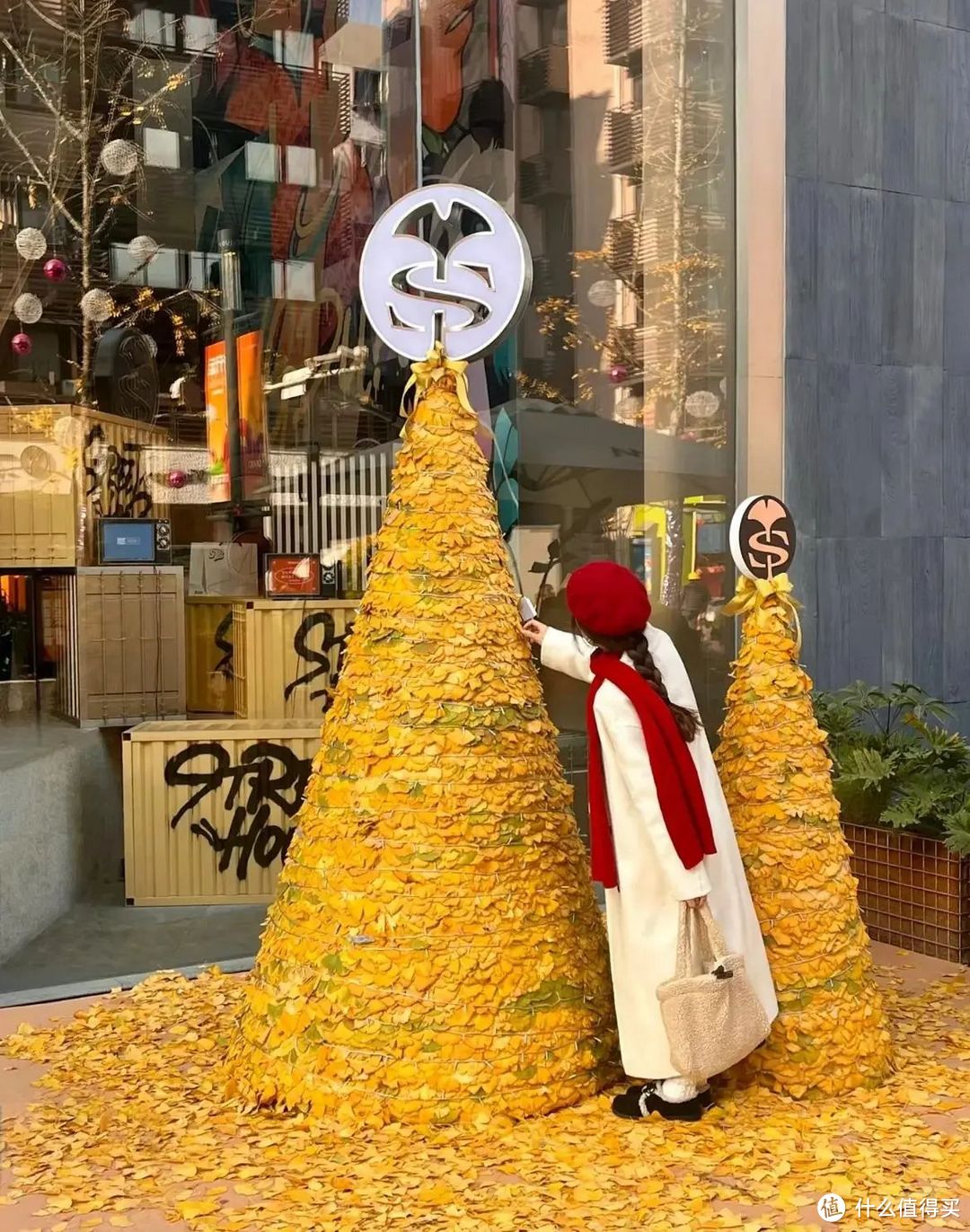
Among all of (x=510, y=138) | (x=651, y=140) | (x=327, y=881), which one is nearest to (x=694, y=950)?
(x=327, y=881)

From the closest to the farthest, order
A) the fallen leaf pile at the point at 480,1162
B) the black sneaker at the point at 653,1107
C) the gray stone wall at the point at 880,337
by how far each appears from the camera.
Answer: the fallen leaf pile at the point at 480,1162, the black sneaker at the point at 653,1107, the gray stone wall at the point at 880,337

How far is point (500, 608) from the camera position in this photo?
3662 millimetres

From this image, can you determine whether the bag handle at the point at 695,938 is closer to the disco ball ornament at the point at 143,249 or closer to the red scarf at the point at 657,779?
the red scarf at the point at 657,779

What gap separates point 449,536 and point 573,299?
3.30m

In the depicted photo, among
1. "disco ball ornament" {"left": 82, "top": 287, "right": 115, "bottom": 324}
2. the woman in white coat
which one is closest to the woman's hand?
the woman in white coat

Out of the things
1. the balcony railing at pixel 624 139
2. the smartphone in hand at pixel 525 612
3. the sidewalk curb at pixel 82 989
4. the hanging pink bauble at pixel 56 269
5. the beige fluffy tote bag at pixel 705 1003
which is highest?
the balcony railing at pixel 624 139

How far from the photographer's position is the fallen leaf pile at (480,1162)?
3.02m

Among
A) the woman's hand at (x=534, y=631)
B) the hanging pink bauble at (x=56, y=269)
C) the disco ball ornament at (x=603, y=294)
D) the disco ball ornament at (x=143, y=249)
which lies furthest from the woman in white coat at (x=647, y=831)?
the disco ball ornament at (x=603, y=294)

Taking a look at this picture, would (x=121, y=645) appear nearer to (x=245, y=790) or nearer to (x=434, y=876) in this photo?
(x=245, y=790)

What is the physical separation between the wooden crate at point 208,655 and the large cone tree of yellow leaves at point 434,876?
2.12 m

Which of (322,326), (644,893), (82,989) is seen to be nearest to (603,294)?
(322,326)

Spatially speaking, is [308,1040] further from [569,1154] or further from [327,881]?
[569,1154]

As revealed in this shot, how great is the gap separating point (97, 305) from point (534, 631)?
2781 millimetres

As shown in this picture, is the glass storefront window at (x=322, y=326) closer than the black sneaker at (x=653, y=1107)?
No
